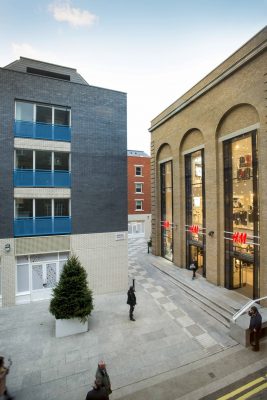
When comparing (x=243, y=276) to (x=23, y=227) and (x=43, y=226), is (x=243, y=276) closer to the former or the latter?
(x=43, y=226)

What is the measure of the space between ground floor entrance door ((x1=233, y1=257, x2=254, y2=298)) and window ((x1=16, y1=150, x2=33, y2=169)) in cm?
1389

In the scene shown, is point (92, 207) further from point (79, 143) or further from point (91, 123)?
point (91, 123)

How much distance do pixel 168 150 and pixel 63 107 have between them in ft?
35.5

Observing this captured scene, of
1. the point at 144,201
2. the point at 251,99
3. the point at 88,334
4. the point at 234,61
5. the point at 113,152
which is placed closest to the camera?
the point at 88,334

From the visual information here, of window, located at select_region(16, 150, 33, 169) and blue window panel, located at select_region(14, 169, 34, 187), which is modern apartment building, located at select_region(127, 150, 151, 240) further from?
blue window panel, located at select_region(14, 169, 34, 187)

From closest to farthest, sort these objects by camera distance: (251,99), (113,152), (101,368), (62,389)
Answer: (101,368) < (62,389) < (251,99) < (113,152)

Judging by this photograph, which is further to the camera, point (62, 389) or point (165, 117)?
point (165, 117)

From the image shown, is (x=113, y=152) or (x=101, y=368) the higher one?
(x=113, y=152)

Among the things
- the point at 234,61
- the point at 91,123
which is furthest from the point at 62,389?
the point at 234,61

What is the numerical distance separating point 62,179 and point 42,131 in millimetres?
3033

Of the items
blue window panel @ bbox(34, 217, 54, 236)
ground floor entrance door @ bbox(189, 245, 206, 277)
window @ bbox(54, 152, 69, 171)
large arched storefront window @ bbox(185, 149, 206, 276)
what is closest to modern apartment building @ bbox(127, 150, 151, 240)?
large arched storefront window @ bbox(185, 149, 206, 276)

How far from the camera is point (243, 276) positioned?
14.1m

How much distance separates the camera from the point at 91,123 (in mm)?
14562

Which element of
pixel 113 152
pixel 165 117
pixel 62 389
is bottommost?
pixel 62 389
